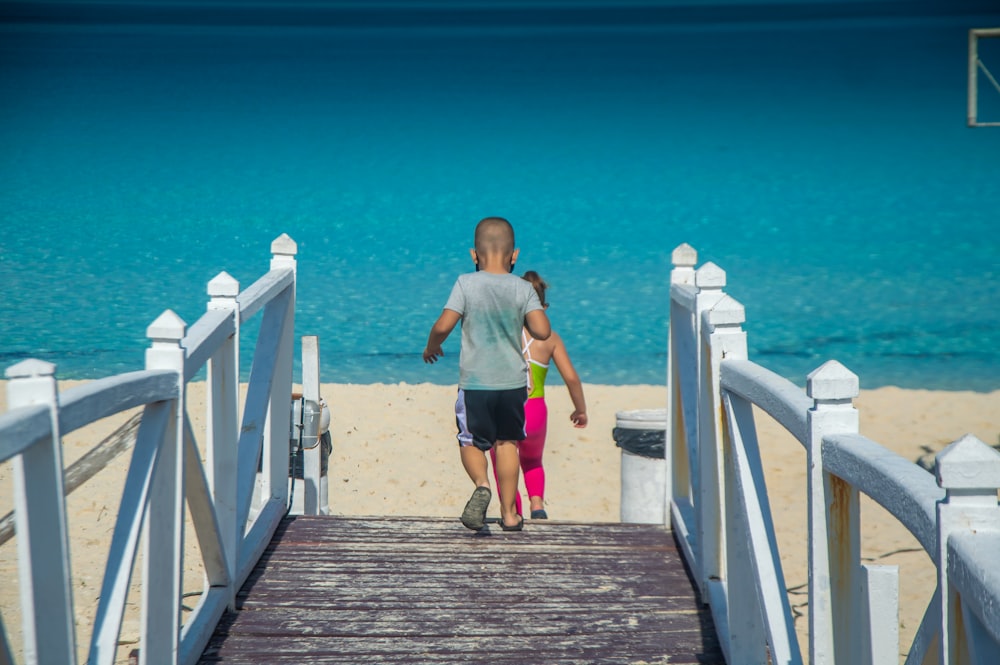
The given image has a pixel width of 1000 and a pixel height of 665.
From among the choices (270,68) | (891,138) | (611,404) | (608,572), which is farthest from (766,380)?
→ (891,138)

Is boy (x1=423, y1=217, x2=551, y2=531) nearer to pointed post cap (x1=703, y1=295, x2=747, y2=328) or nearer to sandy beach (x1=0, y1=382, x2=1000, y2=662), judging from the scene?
sandy beach (x1=0, y1=382, x2=1000, y2=662)

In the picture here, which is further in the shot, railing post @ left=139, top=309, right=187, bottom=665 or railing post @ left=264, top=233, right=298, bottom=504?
railing post @ left=264, top=233, right=298, bottom=504

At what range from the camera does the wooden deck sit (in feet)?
10.6

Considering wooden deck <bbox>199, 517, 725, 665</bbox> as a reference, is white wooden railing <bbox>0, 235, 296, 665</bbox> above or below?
above

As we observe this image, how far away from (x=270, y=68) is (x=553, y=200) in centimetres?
741

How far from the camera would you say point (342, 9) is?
2322cm

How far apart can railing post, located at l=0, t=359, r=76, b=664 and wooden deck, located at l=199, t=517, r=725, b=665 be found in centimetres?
134

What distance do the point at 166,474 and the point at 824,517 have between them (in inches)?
62.3

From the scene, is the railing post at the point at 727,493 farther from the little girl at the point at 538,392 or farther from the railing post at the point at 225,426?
the railing post at the point at 225,426

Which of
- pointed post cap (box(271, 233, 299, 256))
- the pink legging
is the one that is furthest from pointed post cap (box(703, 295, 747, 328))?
pointed post cap (box(271, 233, 299, 256))

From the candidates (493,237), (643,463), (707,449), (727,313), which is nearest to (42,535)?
(727,313)

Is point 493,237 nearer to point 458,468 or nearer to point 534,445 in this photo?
point 534,445

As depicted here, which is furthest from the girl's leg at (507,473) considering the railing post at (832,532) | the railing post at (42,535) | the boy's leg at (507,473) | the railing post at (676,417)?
the railing post at (42,535)

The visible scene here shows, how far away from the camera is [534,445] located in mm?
5285
